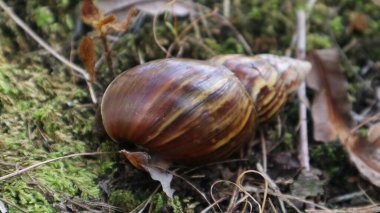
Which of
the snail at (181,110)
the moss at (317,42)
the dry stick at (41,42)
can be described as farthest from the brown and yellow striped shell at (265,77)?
the dry stick at (41,42)

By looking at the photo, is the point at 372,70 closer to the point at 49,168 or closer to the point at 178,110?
the point at 178,110

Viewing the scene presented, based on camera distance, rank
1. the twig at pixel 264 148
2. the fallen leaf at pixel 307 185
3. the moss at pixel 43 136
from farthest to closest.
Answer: the twig at pixel 264 148, the fallen leaf at pixel 307 185, the moss at pixel 43 136

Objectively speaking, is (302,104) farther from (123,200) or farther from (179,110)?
(123,200)

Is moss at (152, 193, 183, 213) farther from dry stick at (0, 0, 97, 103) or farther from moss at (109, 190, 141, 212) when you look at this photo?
dry stick at (0, 0, 97, 103)

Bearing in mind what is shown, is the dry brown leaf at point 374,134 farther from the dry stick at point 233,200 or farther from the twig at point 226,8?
the twig at point 226,8

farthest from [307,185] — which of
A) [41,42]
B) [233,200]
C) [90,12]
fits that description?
[41,42]

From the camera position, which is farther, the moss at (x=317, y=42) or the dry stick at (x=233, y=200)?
the moss at (x=317, y=42)

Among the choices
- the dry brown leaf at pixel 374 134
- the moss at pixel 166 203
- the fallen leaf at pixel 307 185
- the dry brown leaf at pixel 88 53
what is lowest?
the fallen leaf at pixel 307 185
